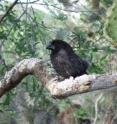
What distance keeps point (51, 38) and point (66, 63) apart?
2.20 m

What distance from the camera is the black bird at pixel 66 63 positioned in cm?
264

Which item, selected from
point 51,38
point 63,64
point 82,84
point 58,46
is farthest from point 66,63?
point 51,38

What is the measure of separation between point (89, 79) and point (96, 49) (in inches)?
78.1

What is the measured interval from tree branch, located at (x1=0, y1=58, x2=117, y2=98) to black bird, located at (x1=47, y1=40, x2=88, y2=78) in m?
0.07

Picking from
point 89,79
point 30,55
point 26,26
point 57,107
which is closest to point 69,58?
point 89,79

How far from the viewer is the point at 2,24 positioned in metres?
4.46

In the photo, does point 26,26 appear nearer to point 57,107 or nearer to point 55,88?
point 55,88

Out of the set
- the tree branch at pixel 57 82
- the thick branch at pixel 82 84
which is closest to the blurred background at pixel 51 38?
the tree branch at pixel 57 82

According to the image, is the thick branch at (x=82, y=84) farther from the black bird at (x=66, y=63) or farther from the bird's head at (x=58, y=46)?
the bird's head at (x=58, y=46)

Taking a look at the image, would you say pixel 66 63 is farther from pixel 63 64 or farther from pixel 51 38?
pixel 51 38

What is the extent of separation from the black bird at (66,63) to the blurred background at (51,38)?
128 mm

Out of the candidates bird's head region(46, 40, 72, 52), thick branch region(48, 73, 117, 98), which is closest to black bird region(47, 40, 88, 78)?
bird's head region(46, 40, 72, 52)

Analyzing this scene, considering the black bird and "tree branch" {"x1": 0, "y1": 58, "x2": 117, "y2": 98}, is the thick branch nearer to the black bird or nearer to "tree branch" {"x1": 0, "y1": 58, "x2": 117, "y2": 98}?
"tree branch" {"x1": 0, "y1": 58, "x2": 117, "y2": 98}

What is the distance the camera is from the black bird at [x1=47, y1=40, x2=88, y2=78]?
2645 mm
